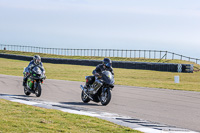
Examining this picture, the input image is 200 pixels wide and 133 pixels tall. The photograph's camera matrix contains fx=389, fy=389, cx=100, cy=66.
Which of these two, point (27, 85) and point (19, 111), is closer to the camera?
point (19, 111)

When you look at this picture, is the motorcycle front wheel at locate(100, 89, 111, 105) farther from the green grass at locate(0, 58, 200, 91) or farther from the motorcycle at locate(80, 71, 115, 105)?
the green grass at locate(0, 58, 200, 91)

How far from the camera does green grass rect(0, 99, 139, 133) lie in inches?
295

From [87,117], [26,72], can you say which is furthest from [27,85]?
[87,117]

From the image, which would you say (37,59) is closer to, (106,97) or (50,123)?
(106,97)

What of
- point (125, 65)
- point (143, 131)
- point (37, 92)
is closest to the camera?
point (143, 131)

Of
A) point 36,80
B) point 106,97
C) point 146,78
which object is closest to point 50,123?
point 106,97

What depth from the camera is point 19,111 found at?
9.95m

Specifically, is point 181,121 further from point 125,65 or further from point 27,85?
point 125,65

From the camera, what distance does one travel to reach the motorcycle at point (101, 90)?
40.2ft

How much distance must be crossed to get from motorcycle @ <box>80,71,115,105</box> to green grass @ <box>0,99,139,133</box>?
8.85 feet

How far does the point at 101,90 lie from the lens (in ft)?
42.6

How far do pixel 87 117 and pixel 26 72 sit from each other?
6900 mm

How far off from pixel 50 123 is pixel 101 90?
491cm

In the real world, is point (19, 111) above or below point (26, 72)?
below
